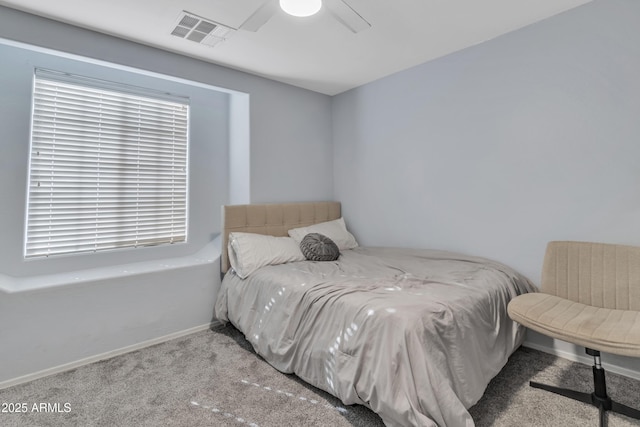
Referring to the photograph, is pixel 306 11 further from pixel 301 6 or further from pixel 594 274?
pixel 594 274

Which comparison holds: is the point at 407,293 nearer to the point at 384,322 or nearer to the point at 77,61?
the point at 384,322

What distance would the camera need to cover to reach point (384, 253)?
303 cm

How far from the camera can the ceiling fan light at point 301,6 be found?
1.75 m

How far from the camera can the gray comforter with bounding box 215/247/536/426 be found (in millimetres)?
1393

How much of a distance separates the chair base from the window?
3.35 meters

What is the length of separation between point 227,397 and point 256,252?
1157mm

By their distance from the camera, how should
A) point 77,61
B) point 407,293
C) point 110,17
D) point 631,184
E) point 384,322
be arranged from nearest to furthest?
point 384,322 < point 407,293 < point 631,184 < point 110,17 < point 77,61

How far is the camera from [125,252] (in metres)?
2.87

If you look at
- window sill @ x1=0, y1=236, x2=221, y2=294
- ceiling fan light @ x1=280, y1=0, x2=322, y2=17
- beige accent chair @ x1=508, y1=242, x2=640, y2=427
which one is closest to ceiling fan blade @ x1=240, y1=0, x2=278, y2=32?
ceiling fan light @ x1=280, y1=0, x2=322, y2=17

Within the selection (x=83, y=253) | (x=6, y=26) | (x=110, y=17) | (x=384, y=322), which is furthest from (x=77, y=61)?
(x=384, y=322)

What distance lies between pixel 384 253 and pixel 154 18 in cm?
267

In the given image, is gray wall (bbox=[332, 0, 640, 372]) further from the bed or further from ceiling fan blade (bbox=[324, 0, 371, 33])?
ceiling fan blade (bbox=[324, 0, 371, 33])

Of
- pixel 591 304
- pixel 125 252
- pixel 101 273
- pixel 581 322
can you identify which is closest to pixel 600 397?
pixel 581 322

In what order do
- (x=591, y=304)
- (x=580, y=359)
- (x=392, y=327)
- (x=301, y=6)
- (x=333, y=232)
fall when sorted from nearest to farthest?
1. (x=392, y=327)
2. (x=301, y=6)
3. (x=591, y=304)
4. (x=580, y=359)
5. (x=333, y=232)
